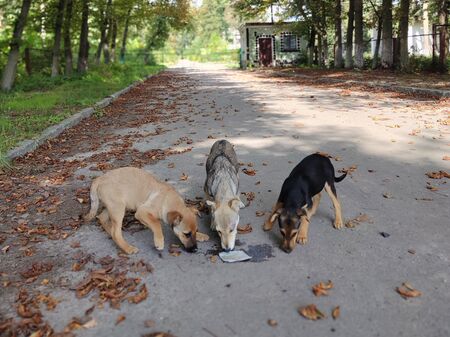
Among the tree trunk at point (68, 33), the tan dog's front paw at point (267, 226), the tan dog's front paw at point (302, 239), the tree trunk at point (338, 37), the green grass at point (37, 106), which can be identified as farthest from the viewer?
the tree trunk at point (338, 37)

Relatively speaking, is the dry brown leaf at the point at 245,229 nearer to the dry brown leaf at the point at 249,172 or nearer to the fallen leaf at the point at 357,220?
the fallen leaf at the point at 357,220

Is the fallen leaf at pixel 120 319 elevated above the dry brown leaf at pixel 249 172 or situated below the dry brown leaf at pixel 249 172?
below

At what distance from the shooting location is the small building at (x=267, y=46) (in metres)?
47.0

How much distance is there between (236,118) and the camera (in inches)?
468

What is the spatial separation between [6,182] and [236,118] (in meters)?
6.71

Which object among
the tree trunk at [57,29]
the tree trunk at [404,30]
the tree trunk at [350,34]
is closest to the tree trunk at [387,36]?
the tree trunk at [404,30]

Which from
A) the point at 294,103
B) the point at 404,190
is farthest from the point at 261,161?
the point at 294,103

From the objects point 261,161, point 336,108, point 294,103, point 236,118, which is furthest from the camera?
point 294,103

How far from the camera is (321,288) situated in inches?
134

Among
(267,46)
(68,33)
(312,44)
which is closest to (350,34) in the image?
(312,44)

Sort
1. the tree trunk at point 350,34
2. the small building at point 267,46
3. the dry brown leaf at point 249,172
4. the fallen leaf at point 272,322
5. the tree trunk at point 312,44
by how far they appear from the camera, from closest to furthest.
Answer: the fallen leaf at point 272,322 → the dry brown leaf at point 249,172 → the tree trunk at point 350,34 → the tree trunk at point 312,44 → the small building at point 267,46

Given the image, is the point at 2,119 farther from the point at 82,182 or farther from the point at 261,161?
the point at 261,161

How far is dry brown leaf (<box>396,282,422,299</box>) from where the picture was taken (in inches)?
130

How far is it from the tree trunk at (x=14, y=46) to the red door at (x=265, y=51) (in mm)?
32614
